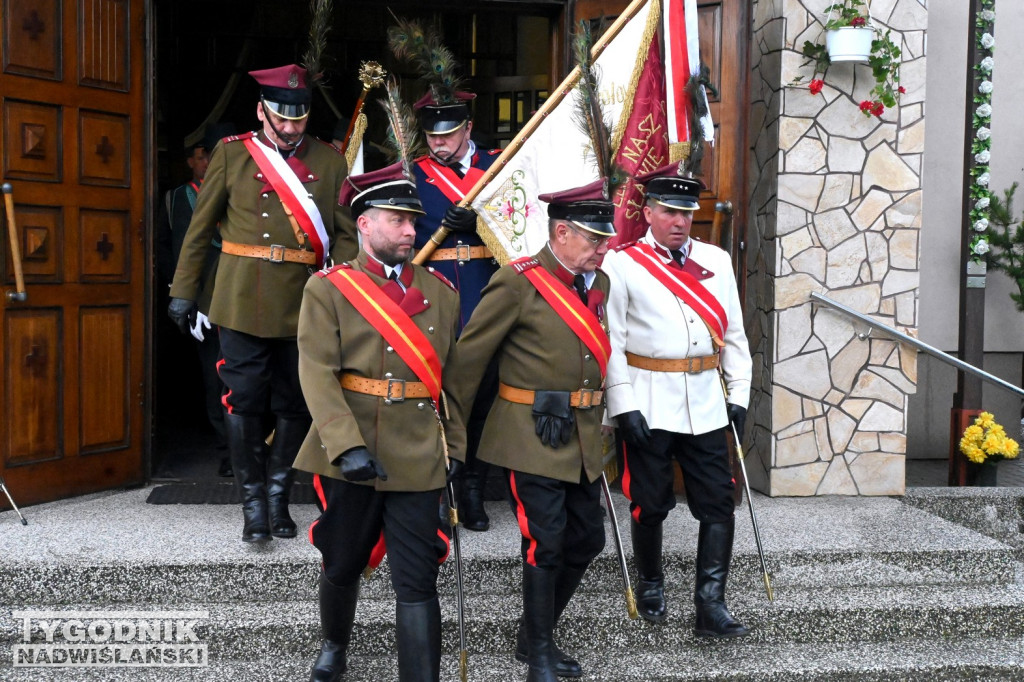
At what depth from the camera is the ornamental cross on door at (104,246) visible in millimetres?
6059

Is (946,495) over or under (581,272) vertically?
under

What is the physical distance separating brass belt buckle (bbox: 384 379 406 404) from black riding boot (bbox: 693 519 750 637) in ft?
5.09

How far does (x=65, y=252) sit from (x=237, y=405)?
4.93 feet

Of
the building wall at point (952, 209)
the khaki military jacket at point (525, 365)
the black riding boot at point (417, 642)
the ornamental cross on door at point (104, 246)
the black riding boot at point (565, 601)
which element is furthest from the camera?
the building wall at point (952, 209)

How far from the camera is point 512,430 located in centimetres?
424

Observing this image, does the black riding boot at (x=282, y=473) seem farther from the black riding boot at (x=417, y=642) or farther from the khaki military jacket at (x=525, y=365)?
the black riding boot at (x=417, y=642)

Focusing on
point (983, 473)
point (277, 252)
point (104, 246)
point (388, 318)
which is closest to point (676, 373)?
point (388, 318)

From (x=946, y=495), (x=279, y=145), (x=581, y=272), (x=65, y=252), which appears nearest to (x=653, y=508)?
(x=581, y=272)

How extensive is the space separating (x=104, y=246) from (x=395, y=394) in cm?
287

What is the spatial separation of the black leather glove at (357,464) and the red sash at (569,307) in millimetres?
952

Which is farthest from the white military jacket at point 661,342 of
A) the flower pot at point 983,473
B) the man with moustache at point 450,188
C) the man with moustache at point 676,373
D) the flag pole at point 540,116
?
the flower pot at point 983,473

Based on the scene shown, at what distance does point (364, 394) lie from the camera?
3898 mm

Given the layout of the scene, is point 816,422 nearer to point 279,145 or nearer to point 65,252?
point 279,145

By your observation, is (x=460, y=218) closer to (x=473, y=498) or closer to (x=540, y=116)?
(x=540, y=116)
